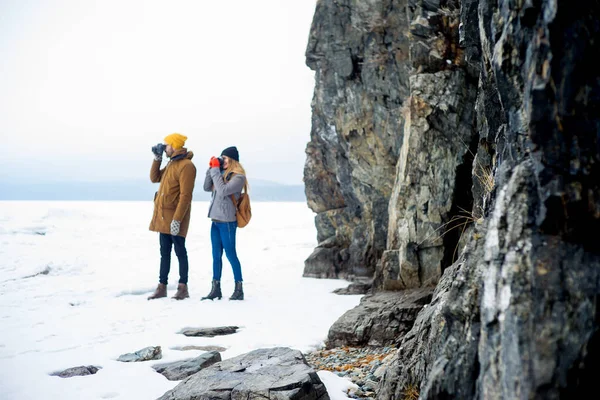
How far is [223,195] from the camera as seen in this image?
9.47m

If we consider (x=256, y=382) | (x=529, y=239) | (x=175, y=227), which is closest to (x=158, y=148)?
(x=175, y=227)

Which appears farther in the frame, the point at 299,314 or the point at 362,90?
the point at 362,90

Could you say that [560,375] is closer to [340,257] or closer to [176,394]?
[176,394]

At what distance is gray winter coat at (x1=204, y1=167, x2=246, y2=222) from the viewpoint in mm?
9484

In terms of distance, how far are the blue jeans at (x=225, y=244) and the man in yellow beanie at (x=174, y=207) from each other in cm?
62

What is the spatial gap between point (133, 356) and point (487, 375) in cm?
466

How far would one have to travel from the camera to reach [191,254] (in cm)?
1869

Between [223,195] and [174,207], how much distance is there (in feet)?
3.82

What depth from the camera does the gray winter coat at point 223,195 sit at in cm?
948

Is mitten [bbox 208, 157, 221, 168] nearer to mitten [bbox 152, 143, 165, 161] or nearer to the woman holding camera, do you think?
→ the woman holding camera

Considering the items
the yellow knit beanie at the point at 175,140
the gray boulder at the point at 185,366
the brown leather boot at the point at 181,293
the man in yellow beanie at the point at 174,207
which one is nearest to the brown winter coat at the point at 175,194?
the man in yellow beanie at the point at 174,207

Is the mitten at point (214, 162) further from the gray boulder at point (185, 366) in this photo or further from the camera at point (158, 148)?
the gray boulder at point (185, 366)

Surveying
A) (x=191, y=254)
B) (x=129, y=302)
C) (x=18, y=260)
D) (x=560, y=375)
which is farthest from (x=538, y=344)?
(x=191, y=254)

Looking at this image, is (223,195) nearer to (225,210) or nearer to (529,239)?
(225,210)
